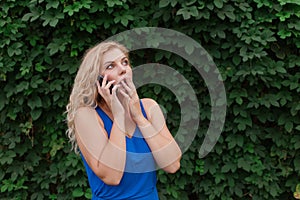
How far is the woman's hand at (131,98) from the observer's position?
189cm

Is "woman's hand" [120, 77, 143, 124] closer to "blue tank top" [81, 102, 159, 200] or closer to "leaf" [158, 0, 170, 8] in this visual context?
"blue tank top" [81, 102, 159, 200]

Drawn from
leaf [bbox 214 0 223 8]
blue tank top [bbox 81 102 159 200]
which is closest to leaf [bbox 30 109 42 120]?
leaf [bbox 214 0 223 8]

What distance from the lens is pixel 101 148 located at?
71.1 inches

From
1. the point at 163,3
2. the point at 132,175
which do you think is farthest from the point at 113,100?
the point at 163,3

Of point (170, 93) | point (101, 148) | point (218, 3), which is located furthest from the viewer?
point (170, 93)

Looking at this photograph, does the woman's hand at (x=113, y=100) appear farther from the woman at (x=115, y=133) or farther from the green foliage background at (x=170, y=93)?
the green foliage background at (x=170, y=93)

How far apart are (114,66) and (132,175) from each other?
1.56ft

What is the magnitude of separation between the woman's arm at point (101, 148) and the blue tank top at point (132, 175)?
0.08 meters

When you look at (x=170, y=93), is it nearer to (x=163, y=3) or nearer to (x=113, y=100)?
(x=163, y=3)

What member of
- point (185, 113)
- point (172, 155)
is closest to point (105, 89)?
point (172, 155)

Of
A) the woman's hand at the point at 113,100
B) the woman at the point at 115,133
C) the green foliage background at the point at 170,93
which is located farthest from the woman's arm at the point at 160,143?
the green foliage background at the point at 170,93

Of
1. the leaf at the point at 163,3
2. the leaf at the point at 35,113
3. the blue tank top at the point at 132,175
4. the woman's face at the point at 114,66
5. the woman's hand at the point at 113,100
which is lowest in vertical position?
the leaf at the point at 35,113

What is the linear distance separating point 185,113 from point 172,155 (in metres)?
1.48

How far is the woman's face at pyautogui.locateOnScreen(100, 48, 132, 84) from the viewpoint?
6.20ft
